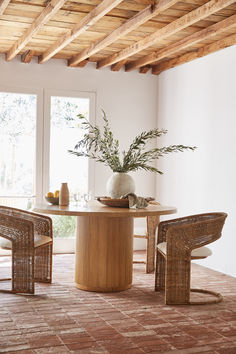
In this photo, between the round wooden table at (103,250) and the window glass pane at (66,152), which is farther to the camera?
the window glass pane at (66,152)

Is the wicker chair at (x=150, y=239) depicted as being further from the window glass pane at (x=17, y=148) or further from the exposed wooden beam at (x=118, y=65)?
the exposed wooden beam at (x=118, y=65)

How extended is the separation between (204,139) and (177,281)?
7.41 ft

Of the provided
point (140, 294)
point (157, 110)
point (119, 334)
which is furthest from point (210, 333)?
point (157, 110)

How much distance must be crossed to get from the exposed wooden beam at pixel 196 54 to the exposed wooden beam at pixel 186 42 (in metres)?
0.36

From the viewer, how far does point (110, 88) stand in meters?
6.98

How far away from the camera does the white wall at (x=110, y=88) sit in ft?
21.5

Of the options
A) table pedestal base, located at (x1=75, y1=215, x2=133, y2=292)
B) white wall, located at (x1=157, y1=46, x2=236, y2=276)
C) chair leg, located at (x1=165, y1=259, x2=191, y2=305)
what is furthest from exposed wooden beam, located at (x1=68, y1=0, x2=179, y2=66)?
chair leg, located at (x1=165, y1=259, x2=191, y2=305)

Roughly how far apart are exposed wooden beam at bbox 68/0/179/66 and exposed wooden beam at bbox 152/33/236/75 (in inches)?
48.7

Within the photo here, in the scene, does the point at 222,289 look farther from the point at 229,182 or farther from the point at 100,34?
the point at 100,34

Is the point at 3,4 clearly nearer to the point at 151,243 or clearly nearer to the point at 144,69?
the point at 151,243

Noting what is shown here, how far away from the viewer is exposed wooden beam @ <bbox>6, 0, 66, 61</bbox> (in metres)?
4.20

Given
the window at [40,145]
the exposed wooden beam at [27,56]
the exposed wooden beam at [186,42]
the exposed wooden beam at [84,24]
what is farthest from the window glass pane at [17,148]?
the exposed wooden beam at [186,42]

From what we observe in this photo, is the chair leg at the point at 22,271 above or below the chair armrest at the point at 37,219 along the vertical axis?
below

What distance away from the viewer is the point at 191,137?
20.8ft
